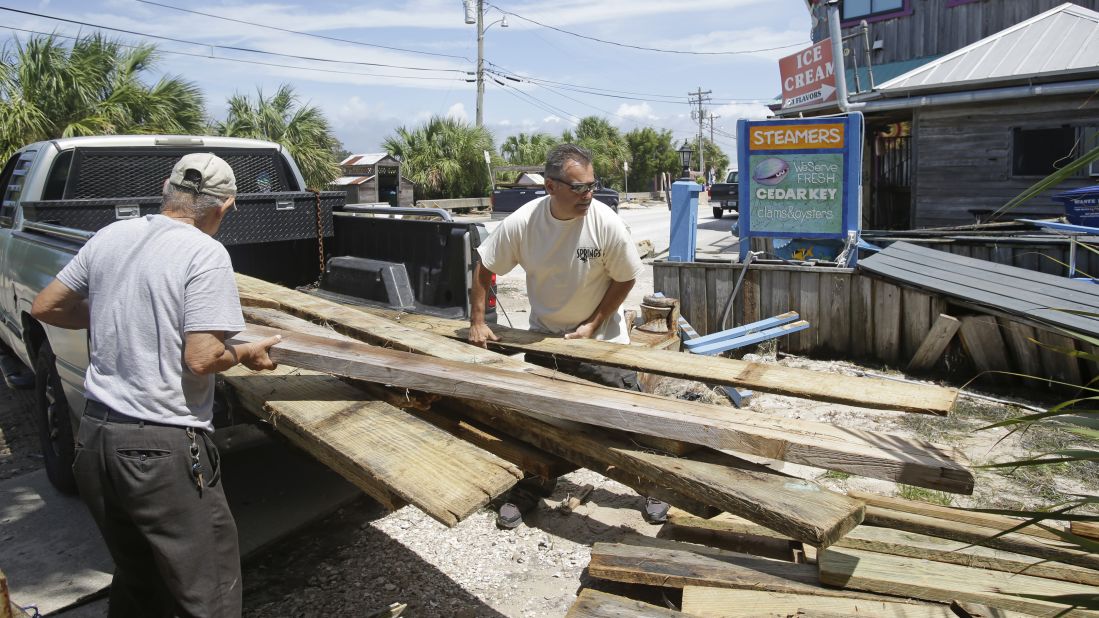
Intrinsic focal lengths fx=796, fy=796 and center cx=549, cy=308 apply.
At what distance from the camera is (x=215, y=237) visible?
5.52m

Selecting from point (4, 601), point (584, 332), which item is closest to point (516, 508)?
point (584, 332)

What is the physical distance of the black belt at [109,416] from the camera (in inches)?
99.0

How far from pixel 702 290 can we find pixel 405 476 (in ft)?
22.0

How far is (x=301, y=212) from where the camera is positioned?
19.9 ft

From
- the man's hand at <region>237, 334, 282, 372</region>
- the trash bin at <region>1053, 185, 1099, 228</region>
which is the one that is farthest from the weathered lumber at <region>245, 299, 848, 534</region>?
the trash bin at <region>1053, 185, 1099, 228</region>

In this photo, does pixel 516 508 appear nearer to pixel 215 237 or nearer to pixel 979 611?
pixel 979 611

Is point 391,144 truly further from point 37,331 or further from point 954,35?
point 37,331

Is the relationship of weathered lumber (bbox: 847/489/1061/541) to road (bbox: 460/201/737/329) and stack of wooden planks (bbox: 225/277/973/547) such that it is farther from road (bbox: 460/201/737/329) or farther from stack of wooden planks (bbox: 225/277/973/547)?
road (bbox: 460/201/737/329)

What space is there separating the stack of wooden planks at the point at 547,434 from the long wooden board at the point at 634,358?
0.01 meters

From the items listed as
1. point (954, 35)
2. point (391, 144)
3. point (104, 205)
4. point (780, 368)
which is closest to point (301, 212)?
point (104, 205)

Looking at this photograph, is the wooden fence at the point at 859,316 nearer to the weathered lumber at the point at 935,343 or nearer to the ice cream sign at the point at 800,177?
the weathered lumber at the point at 935,343

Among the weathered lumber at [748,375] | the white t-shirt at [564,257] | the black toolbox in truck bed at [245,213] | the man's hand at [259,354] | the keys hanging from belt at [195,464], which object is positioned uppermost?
the black toolbox in truck bed at [245,213]

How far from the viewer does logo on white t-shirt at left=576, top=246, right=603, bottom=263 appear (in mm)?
3951

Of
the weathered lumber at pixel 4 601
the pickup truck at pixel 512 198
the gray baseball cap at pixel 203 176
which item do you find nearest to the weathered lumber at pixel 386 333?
the gray baseball cap at pixel 203 176
